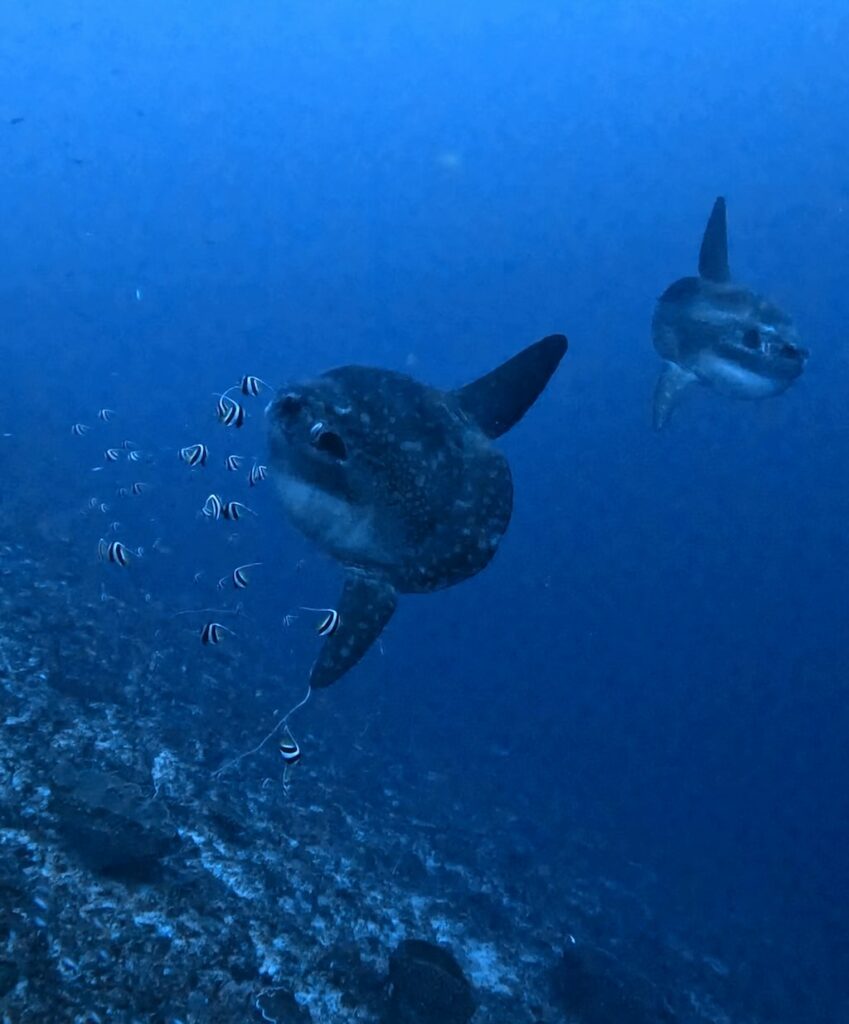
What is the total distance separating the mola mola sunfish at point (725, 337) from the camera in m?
7.93

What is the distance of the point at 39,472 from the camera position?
27844 mm

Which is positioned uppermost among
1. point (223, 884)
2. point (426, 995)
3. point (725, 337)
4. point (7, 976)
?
point (725, 337)

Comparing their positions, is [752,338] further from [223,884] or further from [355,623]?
[223,884]

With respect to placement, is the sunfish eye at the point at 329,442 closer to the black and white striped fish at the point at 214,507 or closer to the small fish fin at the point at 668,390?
the black and white striped fish at the point at 214,507

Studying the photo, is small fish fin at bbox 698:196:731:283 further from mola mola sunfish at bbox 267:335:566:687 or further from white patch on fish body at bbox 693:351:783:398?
mola mola sunfish at bbox 267:335:566:687

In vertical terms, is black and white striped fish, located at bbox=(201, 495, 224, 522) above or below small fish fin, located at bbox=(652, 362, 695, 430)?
below

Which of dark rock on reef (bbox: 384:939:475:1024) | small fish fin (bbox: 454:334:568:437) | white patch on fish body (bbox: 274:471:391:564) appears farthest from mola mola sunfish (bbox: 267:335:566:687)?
dark rock on reef (bbox: 384:939:475:1024)

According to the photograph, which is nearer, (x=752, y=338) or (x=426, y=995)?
(x=426, y=995)

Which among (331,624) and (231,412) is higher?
(231,412)

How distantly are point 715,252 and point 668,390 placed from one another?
1845mm

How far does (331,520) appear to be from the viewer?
197 inches

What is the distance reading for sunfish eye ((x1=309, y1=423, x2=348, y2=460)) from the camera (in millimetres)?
4824

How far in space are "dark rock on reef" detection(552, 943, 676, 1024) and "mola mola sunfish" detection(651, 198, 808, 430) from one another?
9.77m

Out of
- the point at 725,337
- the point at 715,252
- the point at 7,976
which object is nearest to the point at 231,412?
the point at 7,976
